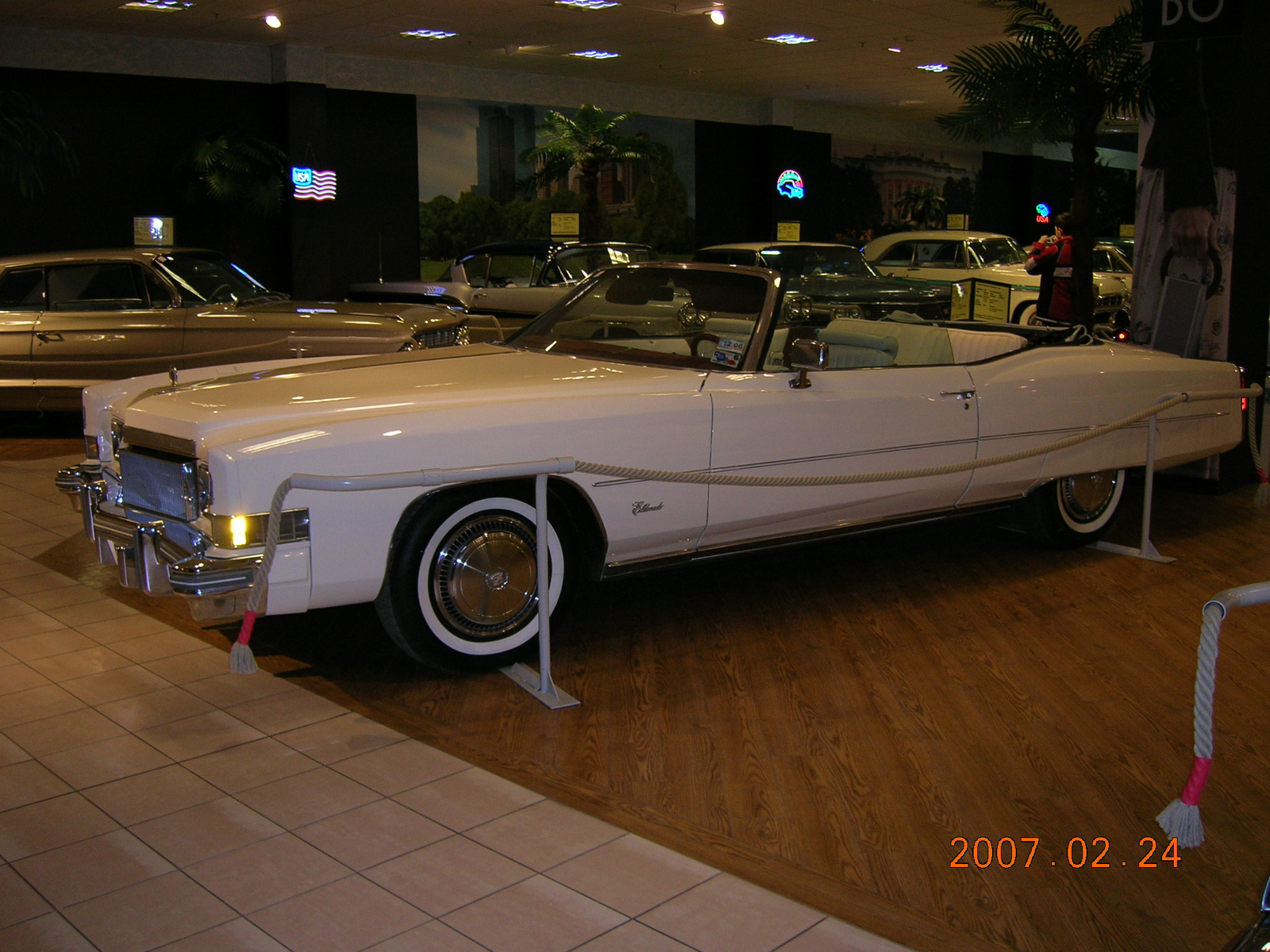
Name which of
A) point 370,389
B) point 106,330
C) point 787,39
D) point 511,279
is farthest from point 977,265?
point 370,389

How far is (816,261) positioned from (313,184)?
6999 millimetres

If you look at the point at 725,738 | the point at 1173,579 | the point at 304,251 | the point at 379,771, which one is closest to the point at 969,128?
the point at 1173,579

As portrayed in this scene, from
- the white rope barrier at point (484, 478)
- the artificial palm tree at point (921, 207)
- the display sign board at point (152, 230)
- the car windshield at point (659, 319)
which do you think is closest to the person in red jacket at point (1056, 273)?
the white rope barrier at point (484, 478)

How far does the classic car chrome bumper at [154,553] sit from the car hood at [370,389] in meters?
0.34

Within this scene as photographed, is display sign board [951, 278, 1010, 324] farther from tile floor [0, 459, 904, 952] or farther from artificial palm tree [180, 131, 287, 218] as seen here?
tile floor [0, 459, 904, 952]

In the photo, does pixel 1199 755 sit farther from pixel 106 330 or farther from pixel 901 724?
pixel 106 330

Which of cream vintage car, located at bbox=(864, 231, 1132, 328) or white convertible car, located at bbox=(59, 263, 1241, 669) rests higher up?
cream vintage car, located at bbox=(864, 231, 1132, 328)

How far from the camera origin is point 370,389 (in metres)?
4.17

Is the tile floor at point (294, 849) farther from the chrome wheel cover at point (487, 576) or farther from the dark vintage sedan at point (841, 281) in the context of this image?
the dark vintage sedan at point (841, 281)

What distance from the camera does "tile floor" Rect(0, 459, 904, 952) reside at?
2.59 m

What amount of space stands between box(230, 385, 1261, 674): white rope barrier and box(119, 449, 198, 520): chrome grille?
35 cm

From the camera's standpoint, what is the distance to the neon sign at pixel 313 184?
50.6ft

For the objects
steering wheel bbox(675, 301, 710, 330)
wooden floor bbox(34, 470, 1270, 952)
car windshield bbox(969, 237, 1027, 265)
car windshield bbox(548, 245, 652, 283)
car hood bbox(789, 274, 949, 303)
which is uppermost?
car windshield bbox(969, 237, 1027, 265)
